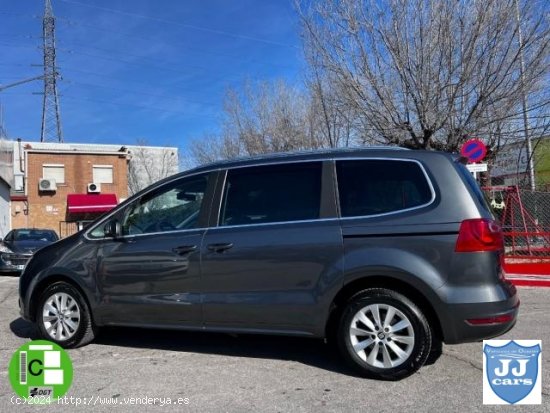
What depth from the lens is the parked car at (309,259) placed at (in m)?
4.41

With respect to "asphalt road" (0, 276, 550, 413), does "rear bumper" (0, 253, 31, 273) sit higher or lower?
higher

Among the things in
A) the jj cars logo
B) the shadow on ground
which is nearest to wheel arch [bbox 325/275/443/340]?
the jj cars logo

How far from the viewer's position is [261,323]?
491 centimetres

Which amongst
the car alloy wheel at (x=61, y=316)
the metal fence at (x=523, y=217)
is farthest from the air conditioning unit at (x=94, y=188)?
the car alloy wheel at (x=61, y=316)

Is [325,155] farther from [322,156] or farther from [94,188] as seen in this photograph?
[94,188]

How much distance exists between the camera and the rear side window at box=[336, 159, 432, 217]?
4.61 meters

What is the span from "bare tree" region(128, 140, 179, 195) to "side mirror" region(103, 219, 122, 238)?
43.3 meters

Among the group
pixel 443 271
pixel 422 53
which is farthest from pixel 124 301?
pixel 422 53

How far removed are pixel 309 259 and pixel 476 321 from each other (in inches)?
55.4

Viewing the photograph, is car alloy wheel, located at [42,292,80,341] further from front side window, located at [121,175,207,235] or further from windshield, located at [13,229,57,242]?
windshield, located at [13,229,57,242]

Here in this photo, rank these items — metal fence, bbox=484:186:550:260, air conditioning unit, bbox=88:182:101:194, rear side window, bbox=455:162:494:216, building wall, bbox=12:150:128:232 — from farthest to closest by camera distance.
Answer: air conditioning unit, bbox=88:182:101:194
building wall, bbox=12:150:128:232
metal fence, bbox=484:186:550:260
rear side window, bbox=455:162:494:216

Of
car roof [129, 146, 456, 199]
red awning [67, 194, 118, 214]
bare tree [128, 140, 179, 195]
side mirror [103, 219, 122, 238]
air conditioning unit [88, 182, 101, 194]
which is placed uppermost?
bare tree [128, 140, 179, 195]

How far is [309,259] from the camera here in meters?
4.71

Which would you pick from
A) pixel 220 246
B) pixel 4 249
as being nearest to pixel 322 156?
pixel 220 246
